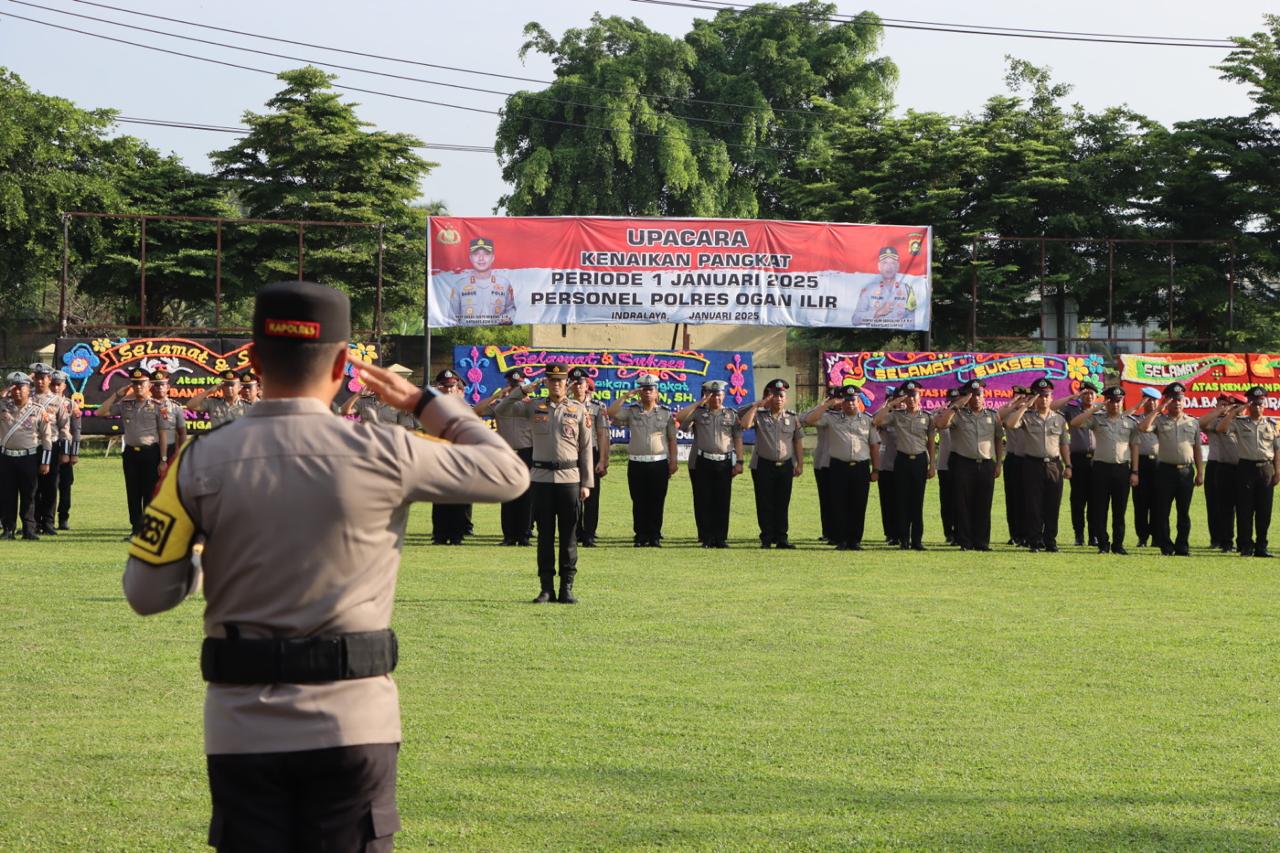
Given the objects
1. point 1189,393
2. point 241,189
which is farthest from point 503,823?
point 241,189

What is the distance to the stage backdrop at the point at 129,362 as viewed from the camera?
25.4 metres

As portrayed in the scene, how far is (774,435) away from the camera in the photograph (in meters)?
17.0

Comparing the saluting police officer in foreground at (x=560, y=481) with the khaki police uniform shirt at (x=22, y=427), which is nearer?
the saluting police officer in foreground at (x=560, y=481)

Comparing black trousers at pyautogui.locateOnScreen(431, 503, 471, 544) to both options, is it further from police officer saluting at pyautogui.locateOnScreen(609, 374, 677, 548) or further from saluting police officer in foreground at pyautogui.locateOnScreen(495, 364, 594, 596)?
saluting police officer in foreground at pyautogui.locateOnScreen(495, 364, 594, 596)

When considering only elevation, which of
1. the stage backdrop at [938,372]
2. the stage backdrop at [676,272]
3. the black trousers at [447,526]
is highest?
the stage backdrop at [676,272]

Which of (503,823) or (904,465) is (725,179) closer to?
(904,465)

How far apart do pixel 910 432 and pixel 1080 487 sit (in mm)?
2130

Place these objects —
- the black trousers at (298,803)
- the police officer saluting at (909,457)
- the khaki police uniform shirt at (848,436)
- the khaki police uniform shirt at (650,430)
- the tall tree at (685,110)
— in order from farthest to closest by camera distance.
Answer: the tall tree at (685,110) < the khaki police uniform shirt at (650,430) < the khaki police uniform shirt at (848,436) < the police officer saluting at (909,457) < the black trousers at (298,803)

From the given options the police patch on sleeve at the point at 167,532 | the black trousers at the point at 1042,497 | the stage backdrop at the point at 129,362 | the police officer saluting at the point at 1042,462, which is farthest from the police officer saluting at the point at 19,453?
the police patch on sleeve at the point at 167,532

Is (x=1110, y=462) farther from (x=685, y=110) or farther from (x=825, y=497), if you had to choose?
(x=685, y=110)

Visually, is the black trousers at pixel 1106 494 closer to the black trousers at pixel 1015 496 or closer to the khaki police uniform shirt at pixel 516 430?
the black trousers at pixel 1015 496

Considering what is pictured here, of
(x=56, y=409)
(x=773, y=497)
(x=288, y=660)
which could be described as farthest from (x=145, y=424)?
(x=288, y=660)

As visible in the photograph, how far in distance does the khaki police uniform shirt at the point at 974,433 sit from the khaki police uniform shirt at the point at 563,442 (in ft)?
21.0

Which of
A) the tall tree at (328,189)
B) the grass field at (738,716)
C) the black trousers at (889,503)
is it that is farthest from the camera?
the tall tree at (328,189)
